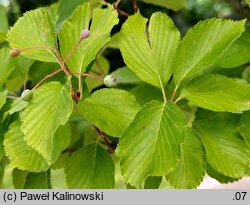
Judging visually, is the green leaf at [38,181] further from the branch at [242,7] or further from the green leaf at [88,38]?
the branch at [242,7]

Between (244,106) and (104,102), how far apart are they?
0.18m

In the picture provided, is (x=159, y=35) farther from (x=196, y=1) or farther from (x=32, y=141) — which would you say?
(x=196, y=1)

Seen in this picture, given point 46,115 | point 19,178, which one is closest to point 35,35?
point 46,115

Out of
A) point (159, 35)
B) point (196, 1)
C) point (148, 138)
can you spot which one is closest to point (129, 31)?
point (159, 35)

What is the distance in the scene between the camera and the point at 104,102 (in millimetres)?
614

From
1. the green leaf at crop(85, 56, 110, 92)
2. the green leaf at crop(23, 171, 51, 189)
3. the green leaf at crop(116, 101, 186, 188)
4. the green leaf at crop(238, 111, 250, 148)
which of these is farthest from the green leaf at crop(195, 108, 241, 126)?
the green leaf at crop(85, 56, 110, 92)

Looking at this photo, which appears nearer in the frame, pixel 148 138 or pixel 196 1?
pixel 148 138

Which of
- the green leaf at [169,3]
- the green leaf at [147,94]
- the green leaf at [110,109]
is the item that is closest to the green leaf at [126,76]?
the green leaf at [147,94]

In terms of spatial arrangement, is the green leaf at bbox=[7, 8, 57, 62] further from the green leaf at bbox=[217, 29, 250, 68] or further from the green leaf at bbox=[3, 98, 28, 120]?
the green leaf at bbox=[217, 29, 250, 68]

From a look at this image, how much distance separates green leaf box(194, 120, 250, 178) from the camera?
645 millimetres

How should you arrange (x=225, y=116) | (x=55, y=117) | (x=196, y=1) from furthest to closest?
(x=196, y=1)
(x=225, y=116)
(x=55, y=117)

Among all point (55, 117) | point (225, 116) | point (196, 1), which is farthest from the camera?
point (196, 1)

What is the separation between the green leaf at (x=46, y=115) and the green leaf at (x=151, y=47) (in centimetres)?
10

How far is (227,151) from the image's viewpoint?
65 cm
